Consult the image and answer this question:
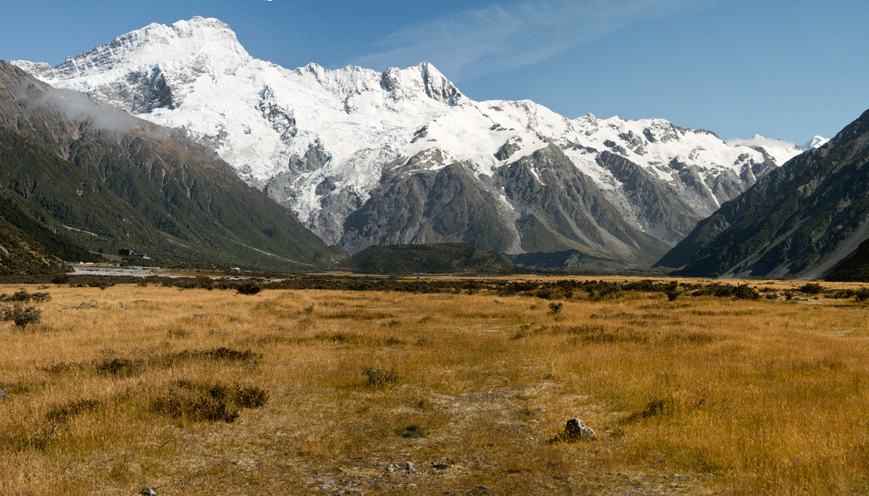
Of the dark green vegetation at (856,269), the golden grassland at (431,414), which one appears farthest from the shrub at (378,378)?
the dark green vegetation at (856,269)

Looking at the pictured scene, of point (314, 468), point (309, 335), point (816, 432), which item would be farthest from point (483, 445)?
point (309, 335)

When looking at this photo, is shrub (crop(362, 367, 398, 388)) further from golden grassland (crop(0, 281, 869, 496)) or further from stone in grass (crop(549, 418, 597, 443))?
stone in grass (crop(549, 418, 597, 443))

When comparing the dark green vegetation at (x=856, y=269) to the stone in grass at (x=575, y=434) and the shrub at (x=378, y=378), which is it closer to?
the shrub at (x=378, y=378)

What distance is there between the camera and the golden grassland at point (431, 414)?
32.8 ft

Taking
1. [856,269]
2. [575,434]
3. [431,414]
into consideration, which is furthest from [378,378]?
[856,269]

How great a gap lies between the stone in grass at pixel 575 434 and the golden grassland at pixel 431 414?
31 centimetres

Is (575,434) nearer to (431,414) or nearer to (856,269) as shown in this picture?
(431,414)

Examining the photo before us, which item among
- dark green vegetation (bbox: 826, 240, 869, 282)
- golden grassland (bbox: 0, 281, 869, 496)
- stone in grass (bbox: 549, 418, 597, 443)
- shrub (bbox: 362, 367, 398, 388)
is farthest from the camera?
dark green vegetation (bbox: 826, 240, 869, 282)

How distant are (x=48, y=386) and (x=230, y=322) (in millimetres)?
20124

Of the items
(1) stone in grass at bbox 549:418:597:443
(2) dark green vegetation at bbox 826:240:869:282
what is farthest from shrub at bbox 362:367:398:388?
(2) dark green vegetation at bbox 826:240:869:282

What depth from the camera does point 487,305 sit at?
5588 centimetres

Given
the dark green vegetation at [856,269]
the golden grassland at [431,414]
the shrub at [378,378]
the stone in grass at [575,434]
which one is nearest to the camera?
the golden grassland at [431,414]

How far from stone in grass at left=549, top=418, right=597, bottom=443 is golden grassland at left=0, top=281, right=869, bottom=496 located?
1.03 ft

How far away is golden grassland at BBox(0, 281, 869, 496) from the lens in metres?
9.98
